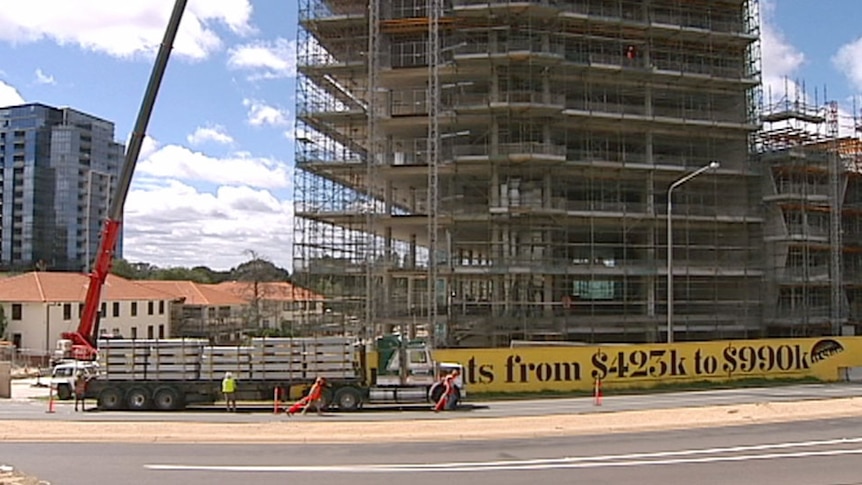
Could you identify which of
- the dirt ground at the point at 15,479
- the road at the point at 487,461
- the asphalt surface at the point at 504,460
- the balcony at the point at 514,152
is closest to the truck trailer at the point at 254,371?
the asphalt surface at the point at 504,460

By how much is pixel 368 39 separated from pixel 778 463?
35668mm

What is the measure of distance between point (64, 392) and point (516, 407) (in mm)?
18013

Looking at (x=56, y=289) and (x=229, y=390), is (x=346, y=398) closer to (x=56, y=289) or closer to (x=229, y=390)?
(x=229, y=390)

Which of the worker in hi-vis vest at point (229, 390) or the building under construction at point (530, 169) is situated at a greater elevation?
the building under construction at point (530, 169)

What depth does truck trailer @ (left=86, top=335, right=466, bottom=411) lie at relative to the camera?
27875mm

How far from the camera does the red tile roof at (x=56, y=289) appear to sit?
2163 inches

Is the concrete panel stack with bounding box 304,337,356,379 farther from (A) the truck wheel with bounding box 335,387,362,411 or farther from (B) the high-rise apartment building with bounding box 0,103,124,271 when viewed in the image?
(B) the high-rise apartment building with bounding box 0,103,124,271

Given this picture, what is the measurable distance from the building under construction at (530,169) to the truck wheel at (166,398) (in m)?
14.7

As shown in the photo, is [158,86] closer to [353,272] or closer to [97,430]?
[353,272]

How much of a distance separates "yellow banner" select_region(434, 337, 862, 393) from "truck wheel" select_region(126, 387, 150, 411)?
10573mm

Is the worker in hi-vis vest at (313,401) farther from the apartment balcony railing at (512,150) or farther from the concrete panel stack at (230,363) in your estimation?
the apartment balcony railing at (512,150)

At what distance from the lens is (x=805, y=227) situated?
5006 cm

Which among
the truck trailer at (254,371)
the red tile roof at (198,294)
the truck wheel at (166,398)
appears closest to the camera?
the truck trailer at (254,371)

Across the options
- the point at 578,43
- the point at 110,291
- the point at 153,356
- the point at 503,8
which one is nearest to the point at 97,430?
the point at 153,356
